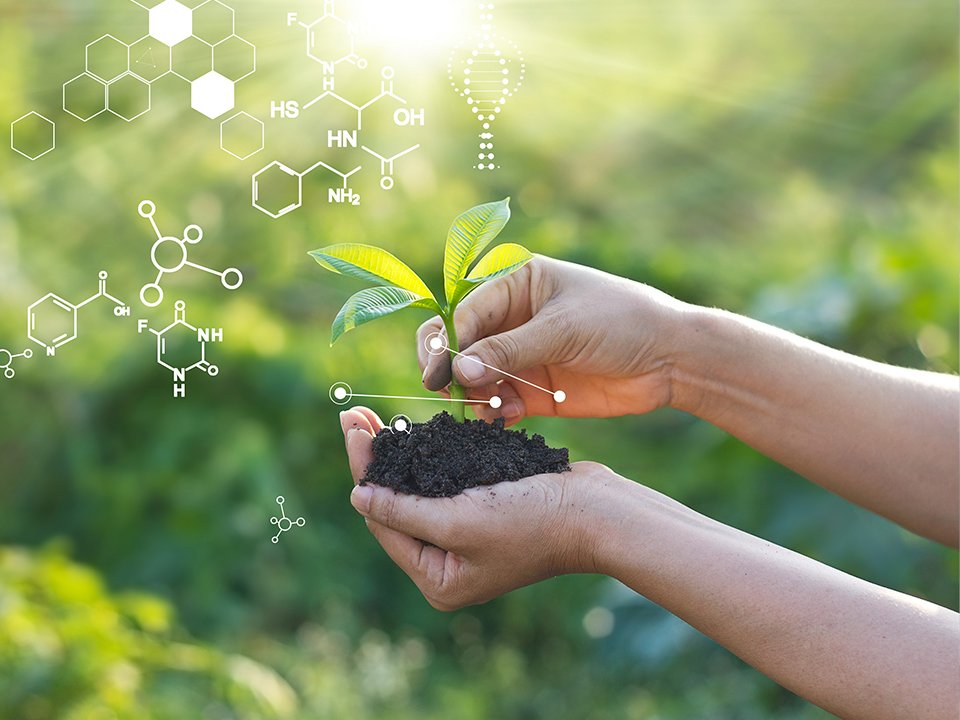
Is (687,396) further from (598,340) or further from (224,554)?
(224,554)

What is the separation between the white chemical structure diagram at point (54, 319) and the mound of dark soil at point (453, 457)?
1935 millimetres

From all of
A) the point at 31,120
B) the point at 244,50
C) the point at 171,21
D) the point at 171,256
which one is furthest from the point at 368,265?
the point at 31,120

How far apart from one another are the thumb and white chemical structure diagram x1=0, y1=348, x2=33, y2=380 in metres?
2.01

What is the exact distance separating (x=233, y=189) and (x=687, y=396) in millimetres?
2356

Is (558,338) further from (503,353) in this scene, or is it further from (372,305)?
(372,305)

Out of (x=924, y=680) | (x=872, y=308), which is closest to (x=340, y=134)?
(x=872, y=308)

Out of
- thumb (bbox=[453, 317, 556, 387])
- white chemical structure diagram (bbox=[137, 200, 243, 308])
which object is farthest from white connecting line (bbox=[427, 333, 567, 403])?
white chemical structure diagram (bbox=[137, 200, 243, 308])

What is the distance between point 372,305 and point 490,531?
0.31 metres

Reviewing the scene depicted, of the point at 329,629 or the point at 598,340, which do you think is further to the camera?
the point at 329,629

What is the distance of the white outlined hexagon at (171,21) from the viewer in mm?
2498

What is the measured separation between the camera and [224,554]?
273 centimetres

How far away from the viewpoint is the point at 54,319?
2.96 m

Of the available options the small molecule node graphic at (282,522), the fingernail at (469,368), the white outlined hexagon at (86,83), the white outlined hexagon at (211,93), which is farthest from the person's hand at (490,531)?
the white outlined hexagon at (86,83)

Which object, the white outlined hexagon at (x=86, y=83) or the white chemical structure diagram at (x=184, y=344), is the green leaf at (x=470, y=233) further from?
the white outlined hexagon at (x=86, y=83)
